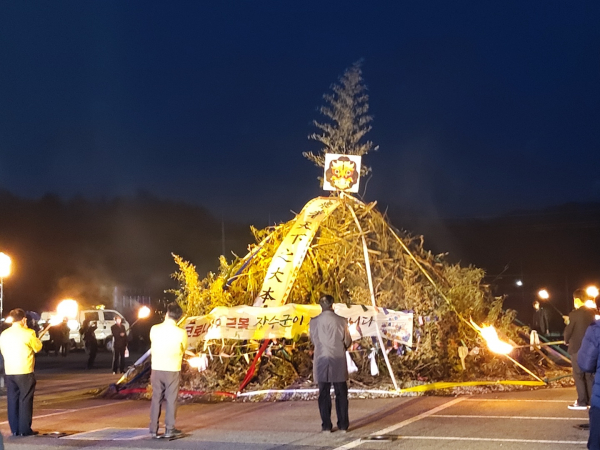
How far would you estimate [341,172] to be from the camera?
15.5 m

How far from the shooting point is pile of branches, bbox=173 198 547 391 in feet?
44.3

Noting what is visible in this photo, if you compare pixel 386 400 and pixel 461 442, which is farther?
pixel 386 400

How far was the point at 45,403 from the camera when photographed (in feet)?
45.9

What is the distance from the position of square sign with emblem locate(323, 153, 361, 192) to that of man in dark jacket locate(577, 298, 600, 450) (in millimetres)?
9429

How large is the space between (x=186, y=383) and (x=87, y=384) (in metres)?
4.96

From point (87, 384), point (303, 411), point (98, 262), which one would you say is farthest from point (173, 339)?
point (98, 262)

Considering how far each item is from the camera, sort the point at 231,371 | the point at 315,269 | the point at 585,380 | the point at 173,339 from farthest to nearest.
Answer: the point at 315,269 < the point at 231,371 < the point at 585,380 < the point at 173,339

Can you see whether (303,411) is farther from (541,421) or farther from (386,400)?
(541,421)

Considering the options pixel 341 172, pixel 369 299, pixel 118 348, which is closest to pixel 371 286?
pixel 369 299

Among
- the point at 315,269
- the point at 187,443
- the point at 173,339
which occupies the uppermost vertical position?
the point at 315,269

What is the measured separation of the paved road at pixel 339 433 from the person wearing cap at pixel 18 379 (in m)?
0.32

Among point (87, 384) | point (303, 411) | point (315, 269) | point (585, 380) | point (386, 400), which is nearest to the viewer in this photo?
point (585, 380)

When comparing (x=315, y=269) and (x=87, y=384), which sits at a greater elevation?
(x=315, y=269)

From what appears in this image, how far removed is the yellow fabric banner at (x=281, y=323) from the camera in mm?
12812
